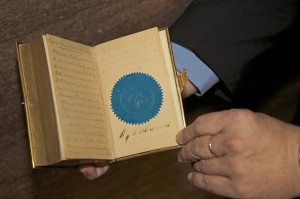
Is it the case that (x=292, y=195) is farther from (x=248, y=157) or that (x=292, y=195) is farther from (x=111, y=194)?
(x=111, y=194)

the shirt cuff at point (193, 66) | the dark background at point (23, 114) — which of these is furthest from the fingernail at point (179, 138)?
the dark background at point (23, 114)

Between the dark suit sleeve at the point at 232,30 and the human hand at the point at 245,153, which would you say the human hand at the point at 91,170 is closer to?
the human hand at the point at 245,153

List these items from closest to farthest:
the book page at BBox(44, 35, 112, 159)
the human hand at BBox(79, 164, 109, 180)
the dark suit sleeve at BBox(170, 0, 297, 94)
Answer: the book page at BBox(44, 35, 112, 159) < the human hand at BBox(79, 164, 109, 180) < the dark suit sleeve at BBox(170, 0, 297, 94)

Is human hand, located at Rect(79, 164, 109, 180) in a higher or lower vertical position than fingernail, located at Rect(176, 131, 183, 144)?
lower

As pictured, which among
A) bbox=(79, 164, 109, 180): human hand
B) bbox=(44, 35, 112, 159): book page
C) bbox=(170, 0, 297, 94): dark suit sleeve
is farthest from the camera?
bbox=(170, 0, 297, 94): dark suit sleeve

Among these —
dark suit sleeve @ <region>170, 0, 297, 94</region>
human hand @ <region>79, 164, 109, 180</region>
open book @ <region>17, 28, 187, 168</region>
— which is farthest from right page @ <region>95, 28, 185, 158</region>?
dark suit sleeve @ <region>170, 0, 297, 94</region>

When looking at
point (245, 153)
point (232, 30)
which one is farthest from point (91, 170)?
point (232, 30)

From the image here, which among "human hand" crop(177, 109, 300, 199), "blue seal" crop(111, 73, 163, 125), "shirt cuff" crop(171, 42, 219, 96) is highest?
"shirt cuff" crop(171, 42, 219, 96)

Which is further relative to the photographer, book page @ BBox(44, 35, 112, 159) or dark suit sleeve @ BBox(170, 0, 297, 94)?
dark suit sleeve @ BBox(170, 0, 297, 94)

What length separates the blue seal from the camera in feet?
2.25

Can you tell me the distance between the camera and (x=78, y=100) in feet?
2.08

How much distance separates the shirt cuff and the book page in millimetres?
251

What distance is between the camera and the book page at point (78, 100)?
23.6 inches
